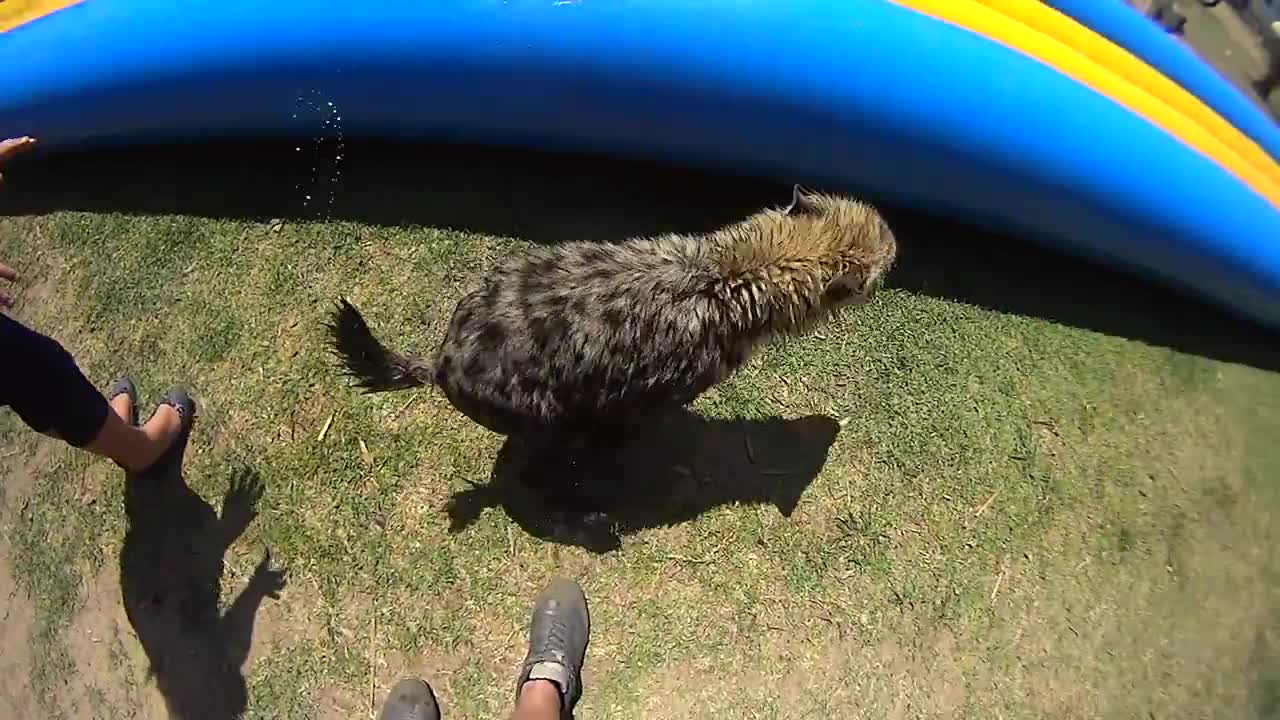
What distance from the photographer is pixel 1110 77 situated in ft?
9.55

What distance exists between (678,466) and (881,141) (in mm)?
1440

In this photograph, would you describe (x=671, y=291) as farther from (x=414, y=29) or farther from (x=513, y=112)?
(x=414, y=29)

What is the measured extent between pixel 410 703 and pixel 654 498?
116cm

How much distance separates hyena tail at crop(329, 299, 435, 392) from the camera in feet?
9.07

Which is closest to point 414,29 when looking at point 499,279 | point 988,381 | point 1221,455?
point 499,279

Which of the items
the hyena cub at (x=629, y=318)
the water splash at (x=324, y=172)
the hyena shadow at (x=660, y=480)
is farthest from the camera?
the water splash at (x=324, y=172)

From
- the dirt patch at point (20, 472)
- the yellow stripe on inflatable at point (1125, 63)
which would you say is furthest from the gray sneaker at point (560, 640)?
the yellow stripe on inflatable at point (1125, 63)

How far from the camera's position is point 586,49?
2.91 m

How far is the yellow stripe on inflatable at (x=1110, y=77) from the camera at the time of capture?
2844mm

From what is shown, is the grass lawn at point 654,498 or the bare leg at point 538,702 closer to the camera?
the bare leg at point 538,702

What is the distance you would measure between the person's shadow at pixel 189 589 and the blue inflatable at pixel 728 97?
5.01 feet

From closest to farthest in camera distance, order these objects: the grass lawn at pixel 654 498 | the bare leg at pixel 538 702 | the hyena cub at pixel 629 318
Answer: the hyena cub at pixel 629 318 → the bare leg at pixel 538 702 → the grass lawn at pixel 654 498

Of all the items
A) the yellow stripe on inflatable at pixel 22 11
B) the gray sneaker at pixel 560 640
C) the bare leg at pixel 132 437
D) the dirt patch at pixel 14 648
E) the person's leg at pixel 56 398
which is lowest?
the dirt patch at pixel 14 648

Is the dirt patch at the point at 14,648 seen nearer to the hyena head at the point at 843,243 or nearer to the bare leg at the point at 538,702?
the bare leg at the point at 538,702
